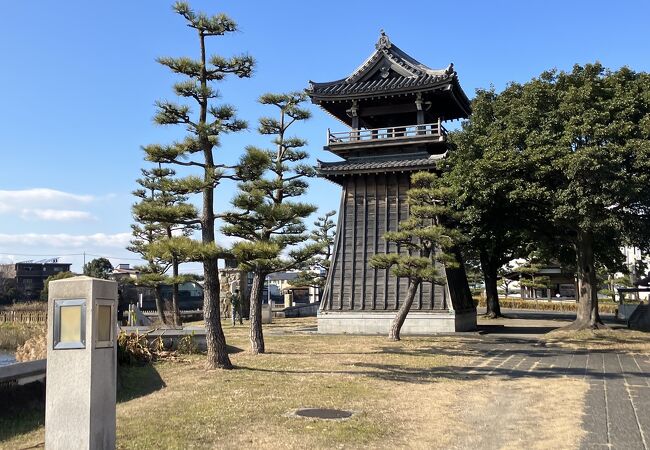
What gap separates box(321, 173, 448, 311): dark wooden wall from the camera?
25.1 meters

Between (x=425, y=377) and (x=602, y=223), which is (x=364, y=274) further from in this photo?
(x=425, y=377)

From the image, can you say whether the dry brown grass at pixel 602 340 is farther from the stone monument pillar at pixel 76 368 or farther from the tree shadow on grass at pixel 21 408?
the stone monument pillar at pixel 76 368

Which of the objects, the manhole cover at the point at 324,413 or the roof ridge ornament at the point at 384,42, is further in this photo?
the roof ridge ornament at the point at 384,42

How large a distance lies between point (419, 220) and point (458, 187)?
2.12 m

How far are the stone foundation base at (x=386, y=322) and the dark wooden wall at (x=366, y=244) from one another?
15.7 inches

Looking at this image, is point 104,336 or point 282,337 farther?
point 282,337

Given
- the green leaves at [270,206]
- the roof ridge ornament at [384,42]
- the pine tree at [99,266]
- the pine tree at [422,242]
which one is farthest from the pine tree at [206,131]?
the pine tree at [99,266]

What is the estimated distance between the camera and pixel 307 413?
28.0ft

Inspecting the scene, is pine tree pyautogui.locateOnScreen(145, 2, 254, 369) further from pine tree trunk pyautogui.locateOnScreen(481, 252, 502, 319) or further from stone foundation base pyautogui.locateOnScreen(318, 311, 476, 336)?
pine tree trunk pyautogui.locateOnScreen(481, 252, 502, 319)

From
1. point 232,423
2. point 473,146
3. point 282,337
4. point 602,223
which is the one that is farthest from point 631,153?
point 232,423

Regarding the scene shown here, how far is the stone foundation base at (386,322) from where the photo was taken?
23.6 metres

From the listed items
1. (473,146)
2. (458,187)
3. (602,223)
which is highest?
(473,146)

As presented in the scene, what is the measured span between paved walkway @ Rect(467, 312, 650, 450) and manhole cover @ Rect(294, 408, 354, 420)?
3.40 meters

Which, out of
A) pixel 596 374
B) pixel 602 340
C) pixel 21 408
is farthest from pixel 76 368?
pixel 602 340
